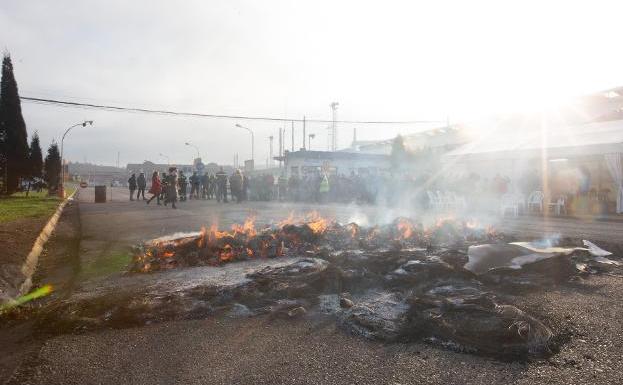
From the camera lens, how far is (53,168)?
3397 centimetres

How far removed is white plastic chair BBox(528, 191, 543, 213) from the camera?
18.7 meters

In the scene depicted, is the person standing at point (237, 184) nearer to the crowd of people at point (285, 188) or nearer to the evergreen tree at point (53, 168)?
the crowd of people at point (285, 188)

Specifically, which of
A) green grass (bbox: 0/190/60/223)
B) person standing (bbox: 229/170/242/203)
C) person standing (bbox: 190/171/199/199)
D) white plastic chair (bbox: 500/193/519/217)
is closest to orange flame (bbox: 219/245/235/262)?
green grass (bbox: 0/190/60/223)

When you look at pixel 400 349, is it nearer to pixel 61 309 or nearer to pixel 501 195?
pixel 61 309

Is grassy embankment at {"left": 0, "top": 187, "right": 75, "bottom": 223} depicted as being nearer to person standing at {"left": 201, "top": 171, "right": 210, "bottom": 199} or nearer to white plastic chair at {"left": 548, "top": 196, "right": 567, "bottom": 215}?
person standing at {"left": 201, "top": 171, "right": 210, "bottom": 199}

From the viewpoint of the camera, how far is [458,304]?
4.43 metres

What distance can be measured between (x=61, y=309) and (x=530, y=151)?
62.2 feet

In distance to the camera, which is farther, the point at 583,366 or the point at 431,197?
the point at 431,197

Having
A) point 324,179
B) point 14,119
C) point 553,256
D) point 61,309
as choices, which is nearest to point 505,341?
point 553,256

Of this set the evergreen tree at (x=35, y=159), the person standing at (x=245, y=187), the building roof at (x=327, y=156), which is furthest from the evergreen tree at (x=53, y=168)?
the building roof at (x=327, y=156)

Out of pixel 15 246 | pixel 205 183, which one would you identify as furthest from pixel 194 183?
pixel 15 246

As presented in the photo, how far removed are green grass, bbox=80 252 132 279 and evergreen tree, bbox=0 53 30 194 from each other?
20883 mm

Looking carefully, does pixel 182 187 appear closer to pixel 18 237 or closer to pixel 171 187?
pixel 171 187

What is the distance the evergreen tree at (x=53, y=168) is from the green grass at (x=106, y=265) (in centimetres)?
2763
